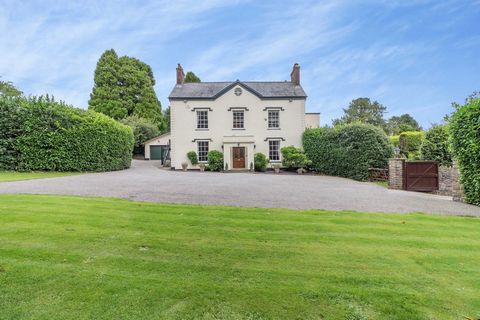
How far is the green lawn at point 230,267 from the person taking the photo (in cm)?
261

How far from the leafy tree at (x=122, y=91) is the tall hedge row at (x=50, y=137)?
22.8 meters

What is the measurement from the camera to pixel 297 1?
1188 centimetres

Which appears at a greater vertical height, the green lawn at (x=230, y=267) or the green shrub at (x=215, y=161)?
the green shrub at (x=215, y=161)

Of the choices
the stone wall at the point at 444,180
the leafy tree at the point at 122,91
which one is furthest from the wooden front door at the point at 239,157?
the leafy tree at the point at 122,91

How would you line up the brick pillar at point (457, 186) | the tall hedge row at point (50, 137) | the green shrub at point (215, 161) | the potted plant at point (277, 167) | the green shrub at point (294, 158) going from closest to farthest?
the brick pillar at point (457, 186)
the tall hedge row at point (50, 137)
the green shrub at point (294, 158)
the potted plant at point (277, 167)
the green shrub at point (215, 161)

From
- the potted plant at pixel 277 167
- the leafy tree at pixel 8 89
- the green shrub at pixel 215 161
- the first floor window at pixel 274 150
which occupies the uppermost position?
the leafy tree at pixel 8 89

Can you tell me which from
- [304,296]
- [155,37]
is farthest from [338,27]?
[304,296]

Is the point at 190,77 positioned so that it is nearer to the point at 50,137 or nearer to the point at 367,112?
the point at 50,137

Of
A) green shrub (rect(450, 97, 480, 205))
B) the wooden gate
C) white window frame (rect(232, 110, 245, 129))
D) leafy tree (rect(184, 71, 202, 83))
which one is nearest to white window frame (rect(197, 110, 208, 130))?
white window frame (rect(232, 110, 245, 129))

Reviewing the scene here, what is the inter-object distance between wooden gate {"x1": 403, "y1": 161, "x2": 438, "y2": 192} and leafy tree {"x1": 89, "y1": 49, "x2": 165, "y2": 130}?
35447 mm

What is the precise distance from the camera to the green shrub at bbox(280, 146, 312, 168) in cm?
2208

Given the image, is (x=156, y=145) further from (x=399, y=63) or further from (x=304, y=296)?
(x=304, y=296)

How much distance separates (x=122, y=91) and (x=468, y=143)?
42190 mm

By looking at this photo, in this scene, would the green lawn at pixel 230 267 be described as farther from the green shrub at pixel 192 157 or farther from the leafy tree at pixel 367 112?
the leafy tree at pixel 367 112
